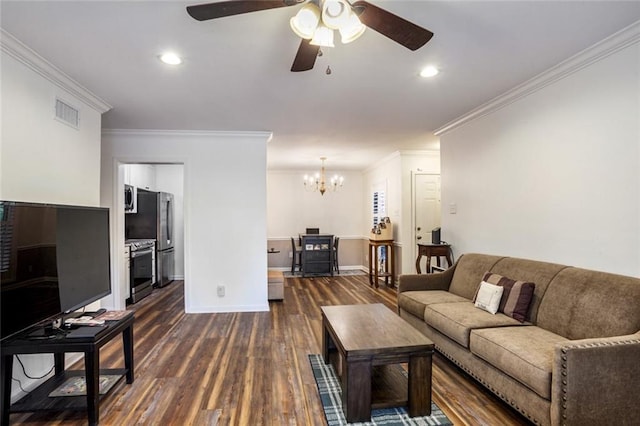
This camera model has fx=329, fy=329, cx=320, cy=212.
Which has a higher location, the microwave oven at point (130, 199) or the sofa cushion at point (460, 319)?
the microwave oven at point (130, 199)

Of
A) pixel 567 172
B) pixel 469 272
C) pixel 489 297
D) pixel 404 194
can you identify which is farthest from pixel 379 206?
pixel 567 172

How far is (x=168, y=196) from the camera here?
20.8 feet

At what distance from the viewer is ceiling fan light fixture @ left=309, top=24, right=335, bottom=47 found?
5.37 feet

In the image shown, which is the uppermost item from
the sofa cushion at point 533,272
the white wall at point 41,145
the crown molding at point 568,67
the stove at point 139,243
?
the crown molding at point 568,67

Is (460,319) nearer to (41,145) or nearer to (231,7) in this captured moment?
(231,7)

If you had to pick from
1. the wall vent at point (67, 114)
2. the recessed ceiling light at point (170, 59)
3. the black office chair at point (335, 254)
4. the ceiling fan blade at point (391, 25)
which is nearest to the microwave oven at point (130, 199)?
the wall vent at point (67, 114)

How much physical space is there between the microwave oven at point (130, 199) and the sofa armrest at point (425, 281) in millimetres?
4480

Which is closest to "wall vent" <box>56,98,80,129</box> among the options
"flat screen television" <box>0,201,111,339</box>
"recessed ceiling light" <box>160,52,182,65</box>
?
"flat screen television" <box>0,201,111,339</box>

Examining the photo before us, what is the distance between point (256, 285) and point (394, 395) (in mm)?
2719

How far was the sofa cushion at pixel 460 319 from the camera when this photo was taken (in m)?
2.55

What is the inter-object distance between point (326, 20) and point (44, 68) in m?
2.41

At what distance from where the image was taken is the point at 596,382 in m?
1.76

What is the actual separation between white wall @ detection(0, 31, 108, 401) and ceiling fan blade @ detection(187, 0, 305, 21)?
1.64m

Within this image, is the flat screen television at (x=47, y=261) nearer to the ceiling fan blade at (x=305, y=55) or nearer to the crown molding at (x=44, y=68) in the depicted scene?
the crown molding at (x=44, y=68)
